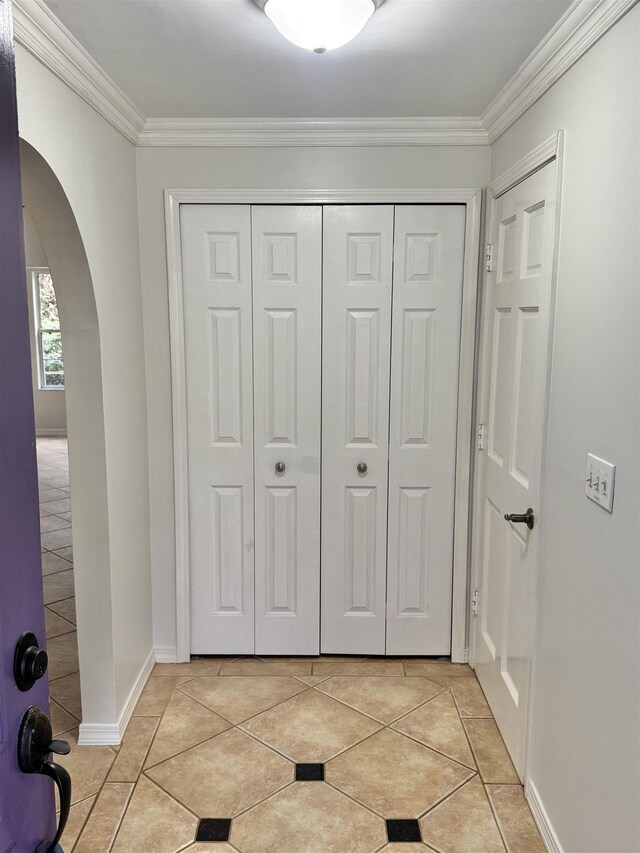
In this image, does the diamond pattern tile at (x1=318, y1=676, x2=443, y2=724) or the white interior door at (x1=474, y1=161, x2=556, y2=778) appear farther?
the diamond pattern tile at (x1=318, y1=676, x2=443, y2=724)

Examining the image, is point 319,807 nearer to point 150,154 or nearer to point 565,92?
point 565,92

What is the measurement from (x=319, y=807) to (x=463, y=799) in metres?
0.48

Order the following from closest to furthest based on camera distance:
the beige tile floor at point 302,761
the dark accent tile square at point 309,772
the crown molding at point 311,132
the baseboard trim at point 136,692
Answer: the beige tile floor at point 302,761 < the dark accent tile square at point 309,772 < the baseboard trim at point 136,692 < the crown molding at point 311,132

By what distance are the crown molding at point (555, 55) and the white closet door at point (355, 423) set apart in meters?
0.62

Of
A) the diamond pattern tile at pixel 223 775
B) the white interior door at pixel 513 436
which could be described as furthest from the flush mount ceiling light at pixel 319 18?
the diamond pattern tile at pixel 223 775

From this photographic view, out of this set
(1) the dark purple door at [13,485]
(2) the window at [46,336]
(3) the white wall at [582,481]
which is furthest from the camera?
(2) the window at [46,336]

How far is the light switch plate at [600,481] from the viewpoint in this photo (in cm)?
154

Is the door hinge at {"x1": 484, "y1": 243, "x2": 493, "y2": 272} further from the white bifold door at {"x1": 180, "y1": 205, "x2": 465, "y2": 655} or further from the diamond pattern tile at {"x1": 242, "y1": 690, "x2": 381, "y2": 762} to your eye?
the diamond pattern tile at {"x1": 242, "y1": 690, "x2": 381, "y2": 762}

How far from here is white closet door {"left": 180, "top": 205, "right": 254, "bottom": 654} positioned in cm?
281

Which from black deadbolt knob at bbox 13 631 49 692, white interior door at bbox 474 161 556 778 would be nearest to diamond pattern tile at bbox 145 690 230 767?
white interior door at bbox 474 161 556 778

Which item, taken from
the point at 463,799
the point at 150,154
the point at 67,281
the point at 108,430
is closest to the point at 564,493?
the point at 463,799

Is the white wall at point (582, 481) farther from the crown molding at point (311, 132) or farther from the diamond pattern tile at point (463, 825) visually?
the crown molding at point (311, 132)

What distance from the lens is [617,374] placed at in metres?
1.52

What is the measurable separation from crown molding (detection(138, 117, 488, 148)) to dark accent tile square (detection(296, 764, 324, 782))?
2460 mm
